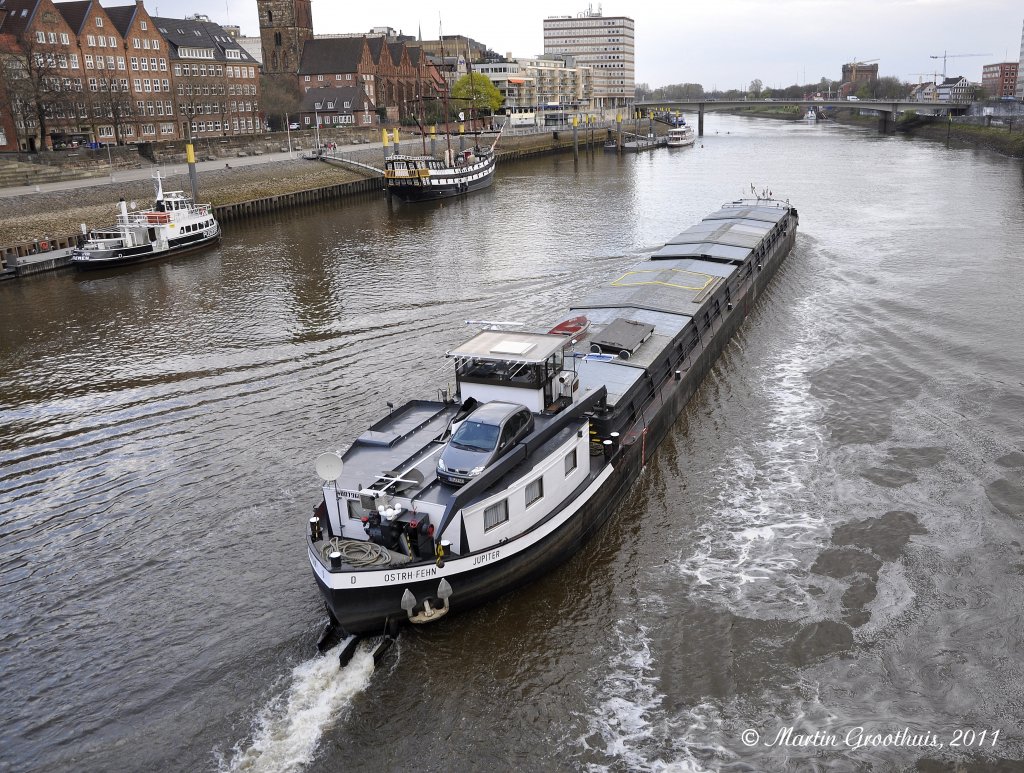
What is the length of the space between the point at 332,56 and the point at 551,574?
131259 mm

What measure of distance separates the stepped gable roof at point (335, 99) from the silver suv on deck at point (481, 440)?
113 meters

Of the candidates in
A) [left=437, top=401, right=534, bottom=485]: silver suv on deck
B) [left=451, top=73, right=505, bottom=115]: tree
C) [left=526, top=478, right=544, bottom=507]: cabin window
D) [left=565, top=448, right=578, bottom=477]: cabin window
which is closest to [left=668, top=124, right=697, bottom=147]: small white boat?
[left=451, top=73, right=505, bottom=115]: tree

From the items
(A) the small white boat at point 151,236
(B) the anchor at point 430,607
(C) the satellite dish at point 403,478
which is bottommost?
(B) the anchor at point 430,607

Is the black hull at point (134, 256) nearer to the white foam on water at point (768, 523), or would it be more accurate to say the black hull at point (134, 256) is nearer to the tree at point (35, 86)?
the tree at point (35, 86)

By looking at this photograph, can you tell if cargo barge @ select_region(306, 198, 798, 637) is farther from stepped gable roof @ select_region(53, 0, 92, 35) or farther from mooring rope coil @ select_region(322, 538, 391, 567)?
stepped gable roof @ select_region(53, 0, 92, 35)

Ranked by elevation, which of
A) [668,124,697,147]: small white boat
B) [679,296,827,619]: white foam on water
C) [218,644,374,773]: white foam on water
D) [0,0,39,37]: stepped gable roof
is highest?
[0,0,39,37]: stepped gable roof

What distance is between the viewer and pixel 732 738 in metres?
13.6

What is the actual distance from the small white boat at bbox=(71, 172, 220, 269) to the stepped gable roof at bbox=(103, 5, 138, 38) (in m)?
45.5

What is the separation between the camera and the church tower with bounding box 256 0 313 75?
13662 centimetres

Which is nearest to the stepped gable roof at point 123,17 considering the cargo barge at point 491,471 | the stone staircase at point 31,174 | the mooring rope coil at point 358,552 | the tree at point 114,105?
the tree at point 114,105

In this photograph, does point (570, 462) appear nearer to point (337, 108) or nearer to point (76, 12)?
point (76, 12)

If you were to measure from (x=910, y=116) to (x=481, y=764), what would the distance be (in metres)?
180

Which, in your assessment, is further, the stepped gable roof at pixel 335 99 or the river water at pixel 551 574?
the stepped gable roof at pixel 335 99

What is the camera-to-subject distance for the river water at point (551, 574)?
45.3 ft
